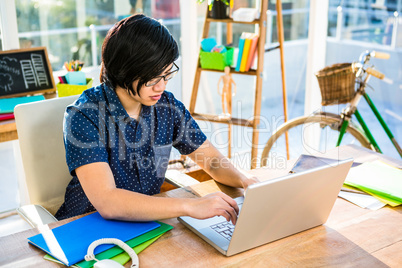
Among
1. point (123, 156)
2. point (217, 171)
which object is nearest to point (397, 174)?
point (217, 171)

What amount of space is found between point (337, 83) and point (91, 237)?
179 centimetres

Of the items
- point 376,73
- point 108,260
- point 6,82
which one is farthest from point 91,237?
point 376,73

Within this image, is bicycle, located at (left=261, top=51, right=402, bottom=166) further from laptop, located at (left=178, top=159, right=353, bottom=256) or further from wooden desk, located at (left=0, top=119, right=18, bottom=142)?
wooden desk, located at (left=0, top=119, right=18, bottom=142)

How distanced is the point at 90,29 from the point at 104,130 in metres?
1.49

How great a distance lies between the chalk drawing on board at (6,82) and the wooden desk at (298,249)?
1335 mm

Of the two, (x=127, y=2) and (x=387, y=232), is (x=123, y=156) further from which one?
(x=127, y=2)

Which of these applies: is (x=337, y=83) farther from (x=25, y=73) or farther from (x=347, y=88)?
(x=25, y=73)

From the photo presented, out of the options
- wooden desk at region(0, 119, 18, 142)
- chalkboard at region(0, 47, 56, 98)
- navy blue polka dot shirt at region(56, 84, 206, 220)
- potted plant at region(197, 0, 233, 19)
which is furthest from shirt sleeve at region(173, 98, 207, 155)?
potted plant at region(197, 0, 233, 19)

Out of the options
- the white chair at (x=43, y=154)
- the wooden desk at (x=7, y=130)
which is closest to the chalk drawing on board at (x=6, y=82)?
the wooden desk at (x=7, y=130)

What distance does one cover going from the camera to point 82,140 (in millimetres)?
1318

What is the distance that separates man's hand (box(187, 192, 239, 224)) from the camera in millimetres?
1170

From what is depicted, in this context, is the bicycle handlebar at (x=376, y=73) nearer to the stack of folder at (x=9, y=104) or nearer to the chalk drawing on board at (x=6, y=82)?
the stack of folder at (x=9, y=104)

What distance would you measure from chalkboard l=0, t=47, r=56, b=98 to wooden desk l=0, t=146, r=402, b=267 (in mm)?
1341

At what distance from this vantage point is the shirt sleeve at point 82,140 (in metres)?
1.29
